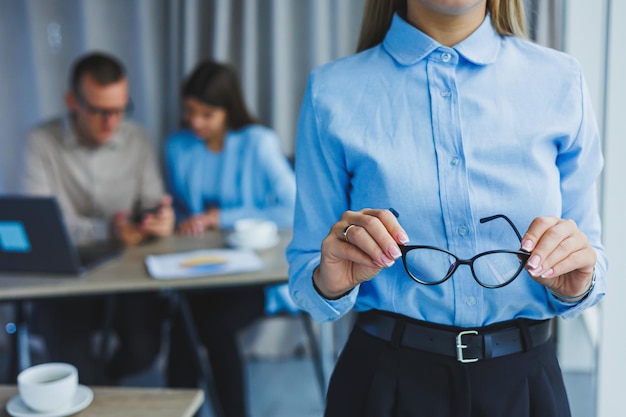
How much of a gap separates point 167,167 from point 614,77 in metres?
1.97

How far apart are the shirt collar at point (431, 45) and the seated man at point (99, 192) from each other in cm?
153

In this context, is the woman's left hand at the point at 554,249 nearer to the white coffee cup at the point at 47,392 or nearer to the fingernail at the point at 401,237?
the fingernail at the point at 401,237

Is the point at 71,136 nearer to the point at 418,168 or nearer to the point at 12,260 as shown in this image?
the point at 12,260

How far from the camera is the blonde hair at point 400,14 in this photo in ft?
3.43

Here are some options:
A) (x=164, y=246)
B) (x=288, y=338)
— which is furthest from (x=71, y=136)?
(x=288, y=338)

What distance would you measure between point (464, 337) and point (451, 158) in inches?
10.0

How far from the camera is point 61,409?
1.15 m

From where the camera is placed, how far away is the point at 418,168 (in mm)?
974

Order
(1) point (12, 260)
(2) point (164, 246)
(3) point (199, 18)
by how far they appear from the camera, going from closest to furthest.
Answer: (1) point (12, 260)
(2) point (164, 246)
(3) point (199, 18)

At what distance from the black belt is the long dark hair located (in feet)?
5.92

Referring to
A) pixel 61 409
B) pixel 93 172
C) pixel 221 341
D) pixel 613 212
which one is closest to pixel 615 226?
pixel 613 212

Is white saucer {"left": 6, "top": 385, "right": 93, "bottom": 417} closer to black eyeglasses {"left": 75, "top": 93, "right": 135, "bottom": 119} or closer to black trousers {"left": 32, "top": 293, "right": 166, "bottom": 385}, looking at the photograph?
black trousers {"left": 32, "top": 293, "right": 166, "bottom": 385}

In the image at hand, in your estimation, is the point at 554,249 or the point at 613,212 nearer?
the point at 554,249

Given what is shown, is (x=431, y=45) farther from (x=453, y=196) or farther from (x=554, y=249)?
(x=554, y=249)
